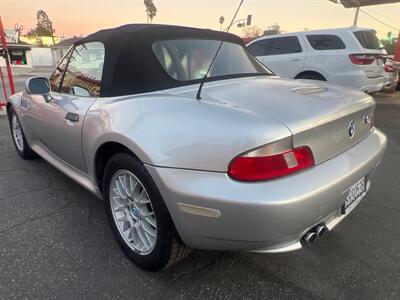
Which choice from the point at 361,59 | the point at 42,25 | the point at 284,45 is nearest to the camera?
the point at 361,59

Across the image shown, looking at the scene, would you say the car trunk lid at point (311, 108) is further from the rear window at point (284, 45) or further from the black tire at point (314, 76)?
the rear window at point (284, 45)

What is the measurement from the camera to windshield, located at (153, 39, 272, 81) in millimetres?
2328

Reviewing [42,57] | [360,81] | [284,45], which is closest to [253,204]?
[360,81]

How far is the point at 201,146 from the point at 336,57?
671 cm

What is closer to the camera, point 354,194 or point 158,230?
point 158,230

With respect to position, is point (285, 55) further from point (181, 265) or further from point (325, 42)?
point (181, 265)

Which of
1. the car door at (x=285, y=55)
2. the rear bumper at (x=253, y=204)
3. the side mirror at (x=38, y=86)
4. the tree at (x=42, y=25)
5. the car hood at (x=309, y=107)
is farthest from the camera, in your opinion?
the tree at (x=42, y=25)

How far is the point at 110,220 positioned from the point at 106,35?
1403 millimetres

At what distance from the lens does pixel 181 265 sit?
2.19 m

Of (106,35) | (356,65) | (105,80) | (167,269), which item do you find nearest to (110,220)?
(167,269)

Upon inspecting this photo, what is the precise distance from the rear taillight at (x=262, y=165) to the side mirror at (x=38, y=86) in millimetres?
2102

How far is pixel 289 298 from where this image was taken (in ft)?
6.26

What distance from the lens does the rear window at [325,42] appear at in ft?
24.1

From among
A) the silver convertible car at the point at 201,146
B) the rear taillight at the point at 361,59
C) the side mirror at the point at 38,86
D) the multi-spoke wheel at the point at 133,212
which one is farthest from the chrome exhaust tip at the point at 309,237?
the rear taillight at the point at 361,59
